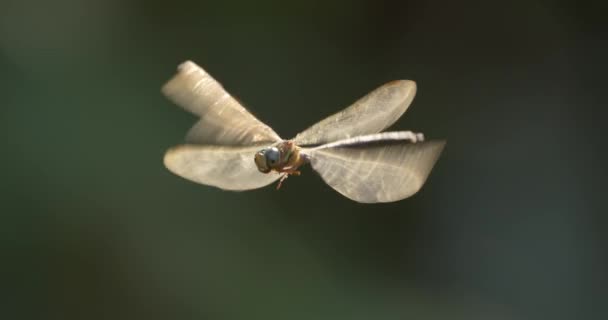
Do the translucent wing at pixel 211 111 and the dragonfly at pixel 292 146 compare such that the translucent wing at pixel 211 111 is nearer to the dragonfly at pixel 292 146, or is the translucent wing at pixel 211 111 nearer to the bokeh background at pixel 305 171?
the dragonfly at pixel 292 146

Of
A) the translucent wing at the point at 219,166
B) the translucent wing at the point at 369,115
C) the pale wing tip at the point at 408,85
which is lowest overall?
the translucent wing at the point at 219,166

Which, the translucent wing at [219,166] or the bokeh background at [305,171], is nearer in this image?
the translucent wing at [219,166]

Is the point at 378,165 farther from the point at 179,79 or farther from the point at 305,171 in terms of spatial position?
the point at 305,171

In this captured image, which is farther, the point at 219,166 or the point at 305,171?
the point at 305,171

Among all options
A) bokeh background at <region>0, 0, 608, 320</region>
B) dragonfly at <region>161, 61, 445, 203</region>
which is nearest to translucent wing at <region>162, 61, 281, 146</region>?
dragonfly at <region>161, 61, 445, 203</region>

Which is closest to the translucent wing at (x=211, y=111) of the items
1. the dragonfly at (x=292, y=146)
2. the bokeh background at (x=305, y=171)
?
the dragonfly at (x=292, y=146)

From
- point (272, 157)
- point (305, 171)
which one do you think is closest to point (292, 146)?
point (272, 157)

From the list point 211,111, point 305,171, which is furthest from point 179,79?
point 305,171

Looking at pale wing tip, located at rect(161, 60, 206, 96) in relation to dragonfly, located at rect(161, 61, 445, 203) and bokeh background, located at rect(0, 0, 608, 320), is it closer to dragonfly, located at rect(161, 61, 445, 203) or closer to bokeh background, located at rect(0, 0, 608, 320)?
dragonfly, located at rect(161, 61, 445, 203)

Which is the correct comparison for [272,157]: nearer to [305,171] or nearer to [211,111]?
[211,111]
